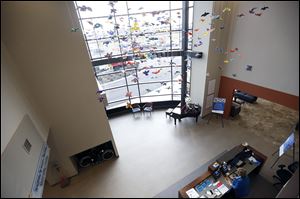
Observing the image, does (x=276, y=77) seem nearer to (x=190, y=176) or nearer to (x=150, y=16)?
(x=190, y=176)

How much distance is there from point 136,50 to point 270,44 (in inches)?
212

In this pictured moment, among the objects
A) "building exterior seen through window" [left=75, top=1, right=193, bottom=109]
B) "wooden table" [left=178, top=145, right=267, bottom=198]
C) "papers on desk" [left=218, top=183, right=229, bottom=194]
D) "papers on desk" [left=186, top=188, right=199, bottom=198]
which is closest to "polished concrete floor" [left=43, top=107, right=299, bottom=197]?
"wooden table" [left=178, top=145, right=267, bottom=198]

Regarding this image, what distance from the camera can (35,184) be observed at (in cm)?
310

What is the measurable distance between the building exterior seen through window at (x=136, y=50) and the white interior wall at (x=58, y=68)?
75.3 inches

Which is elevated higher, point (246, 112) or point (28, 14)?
point (28, 14)

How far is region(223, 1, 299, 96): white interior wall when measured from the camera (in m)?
2.37

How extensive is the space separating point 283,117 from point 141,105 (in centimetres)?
691

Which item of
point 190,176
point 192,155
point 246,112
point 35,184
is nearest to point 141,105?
point 192,155

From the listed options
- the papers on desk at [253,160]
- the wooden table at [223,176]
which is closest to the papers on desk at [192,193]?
the wooden table at [223,176]

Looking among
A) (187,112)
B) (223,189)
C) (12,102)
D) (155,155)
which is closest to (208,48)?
(187,112)

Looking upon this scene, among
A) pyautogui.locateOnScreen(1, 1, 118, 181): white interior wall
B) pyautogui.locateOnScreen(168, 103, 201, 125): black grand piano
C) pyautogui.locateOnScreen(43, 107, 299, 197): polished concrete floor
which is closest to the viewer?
pyautogui.locateOnScreen(1, 1, 118, 181): white interior wall

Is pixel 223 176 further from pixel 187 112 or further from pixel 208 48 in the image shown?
pixel 208 48

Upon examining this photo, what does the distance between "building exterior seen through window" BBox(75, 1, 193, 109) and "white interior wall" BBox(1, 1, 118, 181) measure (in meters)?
1.91

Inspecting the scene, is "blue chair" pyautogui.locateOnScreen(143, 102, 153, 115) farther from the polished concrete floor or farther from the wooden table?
the wooden table
